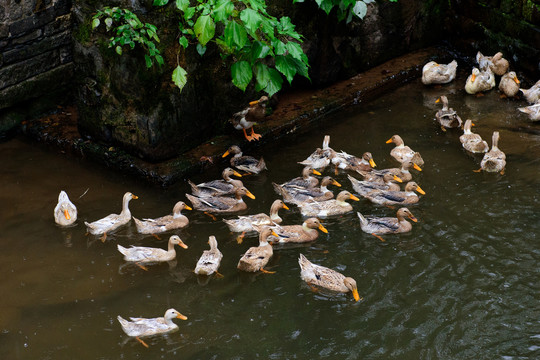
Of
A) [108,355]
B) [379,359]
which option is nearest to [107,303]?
[108,355]

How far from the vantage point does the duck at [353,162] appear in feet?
32.3

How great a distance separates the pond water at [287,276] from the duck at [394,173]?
0.22 meters

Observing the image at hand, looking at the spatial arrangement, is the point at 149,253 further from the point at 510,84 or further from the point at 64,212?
the point at 510,84

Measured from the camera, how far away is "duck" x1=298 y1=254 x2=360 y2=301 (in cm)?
736

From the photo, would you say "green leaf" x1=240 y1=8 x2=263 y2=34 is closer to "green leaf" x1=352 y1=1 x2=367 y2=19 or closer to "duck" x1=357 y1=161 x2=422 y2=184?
"duck" x1=357 y1=161 x2=422 y2=184

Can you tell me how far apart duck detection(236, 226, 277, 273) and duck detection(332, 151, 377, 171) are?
220 cm

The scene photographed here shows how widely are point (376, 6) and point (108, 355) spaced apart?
8153mm

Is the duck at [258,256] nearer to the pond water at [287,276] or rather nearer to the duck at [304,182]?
the pond water at [287,276]

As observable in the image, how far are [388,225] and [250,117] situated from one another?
2.92 m

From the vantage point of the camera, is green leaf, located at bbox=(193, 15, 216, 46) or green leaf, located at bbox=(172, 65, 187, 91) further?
green leaf, located at bbox=(172, 65, 187, 91)

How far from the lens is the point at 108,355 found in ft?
22.2

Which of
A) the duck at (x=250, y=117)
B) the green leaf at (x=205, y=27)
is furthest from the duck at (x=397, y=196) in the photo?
the green leaf at (x=205, y=27)

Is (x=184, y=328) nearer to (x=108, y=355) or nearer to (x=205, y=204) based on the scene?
(x=108, y=355)

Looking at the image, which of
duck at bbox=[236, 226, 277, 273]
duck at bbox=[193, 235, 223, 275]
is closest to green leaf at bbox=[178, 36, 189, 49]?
duck at bbox=[236, 226, 277, 273]
